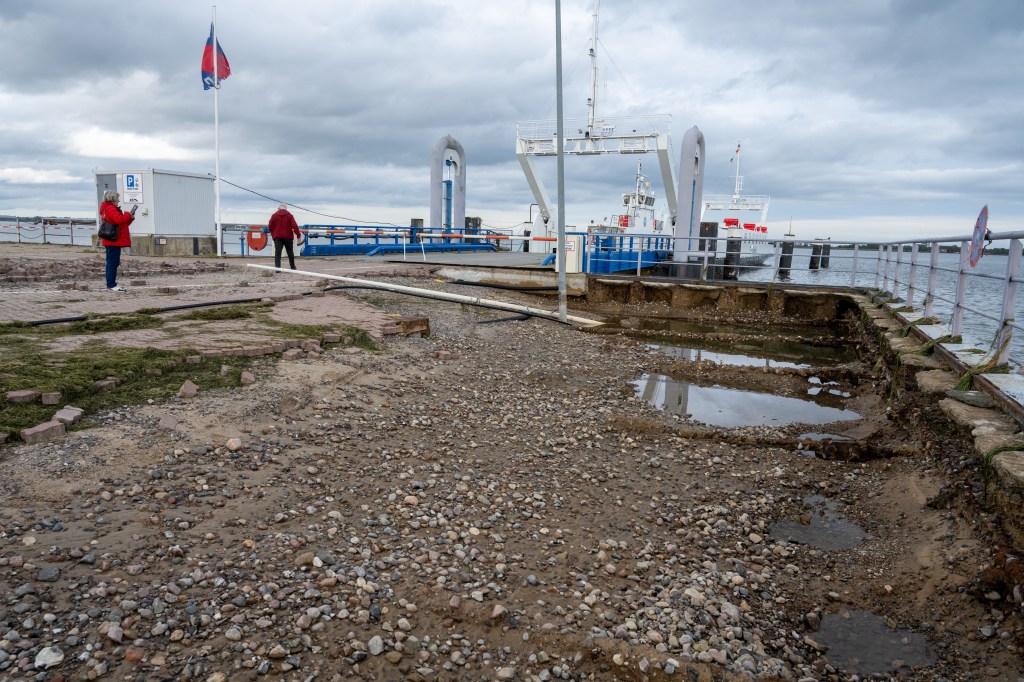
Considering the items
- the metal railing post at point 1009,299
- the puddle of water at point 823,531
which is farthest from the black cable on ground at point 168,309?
the metal railing post at point 1009,299

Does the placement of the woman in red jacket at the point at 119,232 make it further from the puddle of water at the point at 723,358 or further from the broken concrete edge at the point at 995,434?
the broken concrete edge at the point at 995,434

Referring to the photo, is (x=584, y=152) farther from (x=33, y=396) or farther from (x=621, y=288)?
(x=33, y=396)

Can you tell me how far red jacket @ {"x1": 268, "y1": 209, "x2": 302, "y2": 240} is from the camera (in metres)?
14.9

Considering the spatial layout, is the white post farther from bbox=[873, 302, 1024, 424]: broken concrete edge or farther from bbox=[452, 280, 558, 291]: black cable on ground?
bbox=[873, 302, 1024, 424]: broken concrete edge

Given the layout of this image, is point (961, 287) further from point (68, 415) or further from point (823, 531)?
point (68, 415)

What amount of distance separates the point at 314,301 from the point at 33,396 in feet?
19.7

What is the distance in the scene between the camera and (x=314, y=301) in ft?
34.6

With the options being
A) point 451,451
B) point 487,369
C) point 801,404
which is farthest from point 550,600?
point 801,404

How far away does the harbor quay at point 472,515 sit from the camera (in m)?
2.91

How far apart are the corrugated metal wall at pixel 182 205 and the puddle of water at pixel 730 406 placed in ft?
67.2

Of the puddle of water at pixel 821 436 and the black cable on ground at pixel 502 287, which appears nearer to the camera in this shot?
the puddle of water at pixel 821 436

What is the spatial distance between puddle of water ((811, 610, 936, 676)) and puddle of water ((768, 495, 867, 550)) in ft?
2.63

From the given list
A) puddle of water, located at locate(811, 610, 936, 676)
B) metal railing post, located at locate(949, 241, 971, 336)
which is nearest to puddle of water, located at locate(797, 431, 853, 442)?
metal railing post, located at locate(949, 241, 971, 336)

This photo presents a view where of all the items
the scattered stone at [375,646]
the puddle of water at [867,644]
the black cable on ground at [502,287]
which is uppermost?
the black cable on ground at [502,287]
